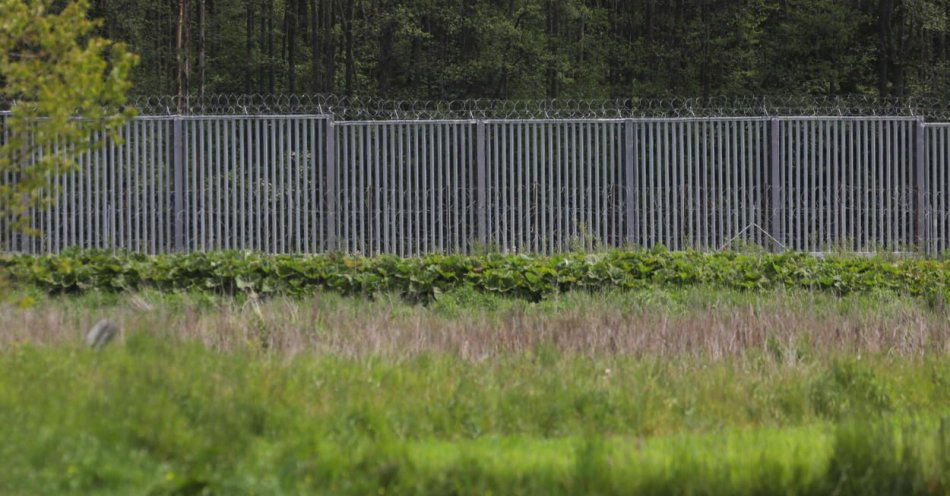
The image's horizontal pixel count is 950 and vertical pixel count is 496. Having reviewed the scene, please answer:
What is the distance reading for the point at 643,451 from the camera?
5.99 m

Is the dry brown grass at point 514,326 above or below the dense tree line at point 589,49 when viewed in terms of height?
below

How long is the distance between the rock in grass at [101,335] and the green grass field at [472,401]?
12 cm

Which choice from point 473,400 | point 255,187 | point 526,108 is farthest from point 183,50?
point 473,400

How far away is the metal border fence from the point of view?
17406 millimetres

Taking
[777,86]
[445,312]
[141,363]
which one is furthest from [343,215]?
[777,86]

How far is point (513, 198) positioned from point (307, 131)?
11.7 feet

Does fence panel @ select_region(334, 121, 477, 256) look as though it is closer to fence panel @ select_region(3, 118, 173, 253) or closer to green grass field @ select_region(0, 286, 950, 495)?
fence panel @ select_region(3, 118, 173, 253)

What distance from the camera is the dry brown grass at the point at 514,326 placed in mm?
8805

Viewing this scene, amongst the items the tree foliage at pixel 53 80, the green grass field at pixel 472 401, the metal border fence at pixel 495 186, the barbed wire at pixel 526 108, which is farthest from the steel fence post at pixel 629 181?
the tree foliage at pixel 53 80

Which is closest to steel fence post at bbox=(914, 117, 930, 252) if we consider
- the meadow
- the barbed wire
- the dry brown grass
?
the barbed wire

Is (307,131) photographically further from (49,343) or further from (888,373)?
(888,373)

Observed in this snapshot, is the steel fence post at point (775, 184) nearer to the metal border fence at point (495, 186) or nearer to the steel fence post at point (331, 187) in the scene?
the metal border fence at point (495, 186)

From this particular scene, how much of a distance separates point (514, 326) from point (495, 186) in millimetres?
8058

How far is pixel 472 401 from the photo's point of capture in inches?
277
